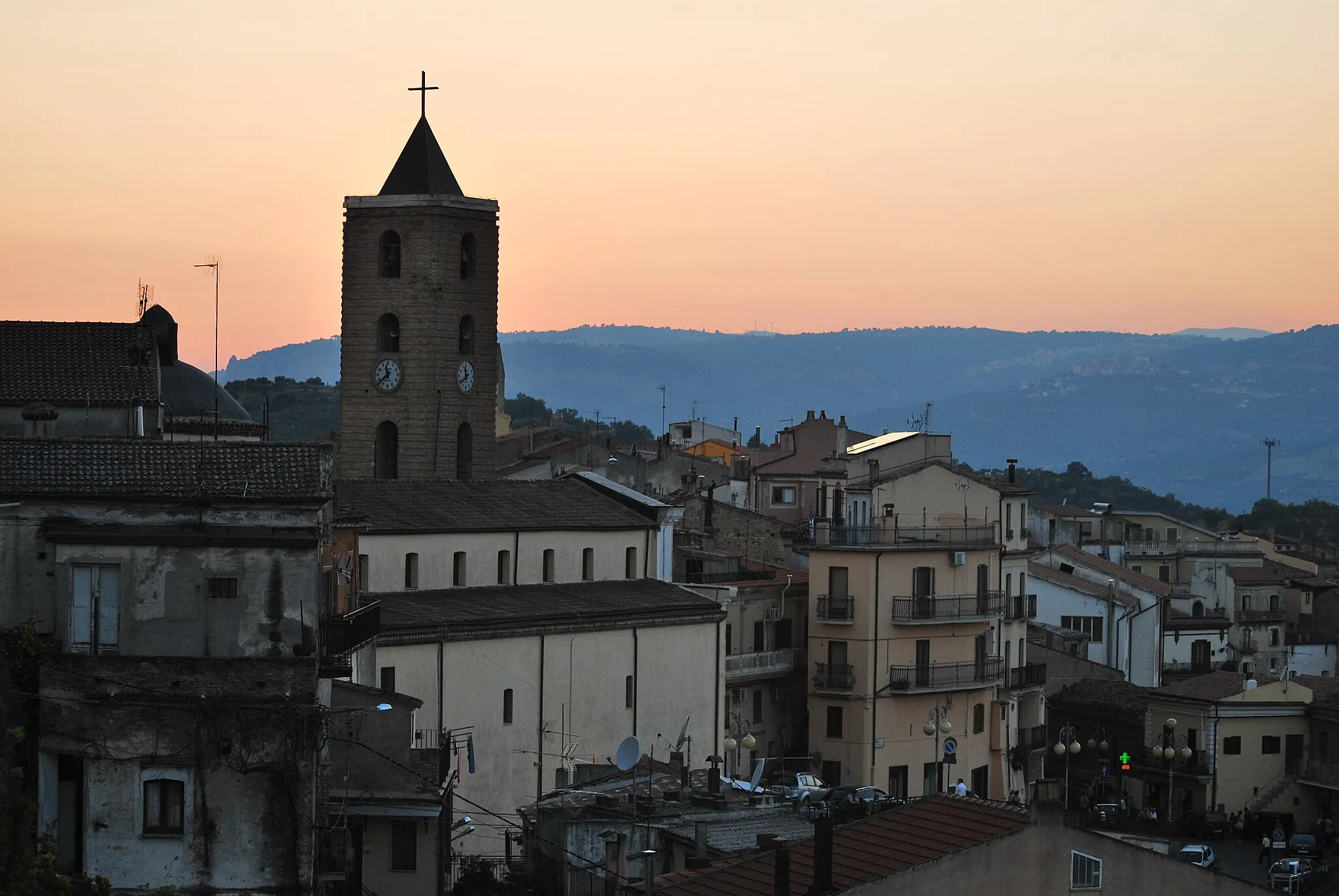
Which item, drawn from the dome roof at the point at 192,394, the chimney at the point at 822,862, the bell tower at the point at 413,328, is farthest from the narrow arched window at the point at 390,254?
the chimney at the point at 822,862

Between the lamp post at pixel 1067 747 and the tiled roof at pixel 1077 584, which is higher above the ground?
the tiled roof at pixel 1077 584

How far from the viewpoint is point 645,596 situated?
61000mm

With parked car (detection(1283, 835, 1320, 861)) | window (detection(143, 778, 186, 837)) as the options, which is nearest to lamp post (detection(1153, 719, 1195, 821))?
parked car (detection(1283, 835, 1320, 861))

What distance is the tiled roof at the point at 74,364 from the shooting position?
1828 inches

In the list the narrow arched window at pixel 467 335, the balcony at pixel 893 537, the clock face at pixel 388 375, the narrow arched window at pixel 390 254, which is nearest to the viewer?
the balcony at pixel 893 537

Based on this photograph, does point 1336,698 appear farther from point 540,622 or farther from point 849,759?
point 540,622

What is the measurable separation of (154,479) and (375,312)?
135ft

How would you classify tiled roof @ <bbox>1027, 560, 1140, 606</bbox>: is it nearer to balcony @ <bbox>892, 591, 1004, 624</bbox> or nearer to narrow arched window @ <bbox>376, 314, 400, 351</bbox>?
balcony @ <bbox>892, 591, 1004, 624</bbox>

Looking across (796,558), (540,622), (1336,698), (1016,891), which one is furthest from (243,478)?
(1336,698)

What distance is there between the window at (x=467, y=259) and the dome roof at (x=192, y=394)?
861cm

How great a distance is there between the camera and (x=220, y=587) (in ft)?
115

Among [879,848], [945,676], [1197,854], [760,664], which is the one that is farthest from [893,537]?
[879,848]

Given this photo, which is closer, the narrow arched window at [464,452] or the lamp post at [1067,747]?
the lamp post at [1067,747]

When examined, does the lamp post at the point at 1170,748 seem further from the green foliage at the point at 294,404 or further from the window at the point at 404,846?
the green foliage at the point at 294,404
